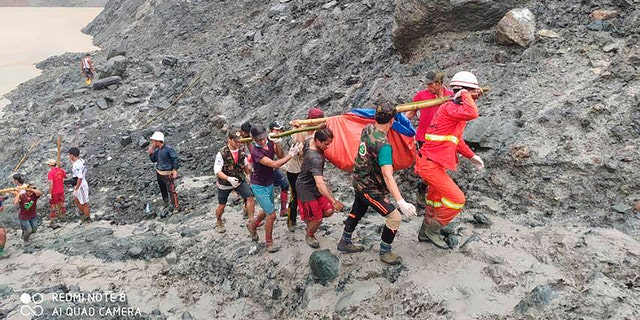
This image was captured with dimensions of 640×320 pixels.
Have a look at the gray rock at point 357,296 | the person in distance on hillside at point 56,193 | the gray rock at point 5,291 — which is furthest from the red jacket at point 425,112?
the person in distance on hillside at point 56,193

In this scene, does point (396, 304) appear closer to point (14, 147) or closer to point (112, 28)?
point (14, 147)

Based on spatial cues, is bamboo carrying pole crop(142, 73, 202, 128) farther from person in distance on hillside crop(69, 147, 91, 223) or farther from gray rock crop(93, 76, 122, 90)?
person in distance on hillside crop(69, 147, 91, 223)

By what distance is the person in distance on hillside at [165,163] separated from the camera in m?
7.62

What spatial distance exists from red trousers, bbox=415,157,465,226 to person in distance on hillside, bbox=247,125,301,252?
1610 millimetres

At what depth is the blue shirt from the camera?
765 centimetres

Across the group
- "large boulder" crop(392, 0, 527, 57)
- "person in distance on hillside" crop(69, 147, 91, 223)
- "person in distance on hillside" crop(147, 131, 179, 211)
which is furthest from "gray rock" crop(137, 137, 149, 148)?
"large boulder" crop(392, 0, 527, 57)

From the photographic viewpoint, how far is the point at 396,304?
425 centimetres

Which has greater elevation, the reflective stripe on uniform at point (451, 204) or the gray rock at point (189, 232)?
the reflective stripe on uniform at point (451, 204)

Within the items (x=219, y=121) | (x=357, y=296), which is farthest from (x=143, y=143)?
(x=357, y=296)

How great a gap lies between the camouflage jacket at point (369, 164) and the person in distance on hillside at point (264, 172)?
1.09 metres

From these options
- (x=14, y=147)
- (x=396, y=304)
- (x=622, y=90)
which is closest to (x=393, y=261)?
(x=396, y=304)

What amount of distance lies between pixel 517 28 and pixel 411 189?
2.87 m

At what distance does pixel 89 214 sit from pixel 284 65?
16.4ft

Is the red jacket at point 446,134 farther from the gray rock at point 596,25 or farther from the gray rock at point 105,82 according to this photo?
the gray rock at point 105,82
